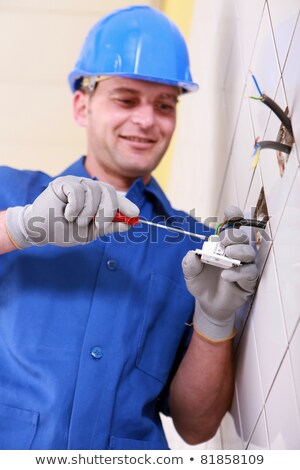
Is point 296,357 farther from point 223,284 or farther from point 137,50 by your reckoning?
point 137,50

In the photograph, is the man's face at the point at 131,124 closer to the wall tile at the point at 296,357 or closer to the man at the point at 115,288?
the man at the point at 115,288

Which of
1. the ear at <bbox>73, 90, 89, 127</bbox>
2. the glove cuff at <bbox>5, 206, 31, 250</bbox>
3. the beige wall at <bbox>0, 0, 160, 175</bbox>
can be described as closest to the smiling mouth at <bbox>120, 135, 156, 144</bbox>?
the ear at <bbox>73, 90, 89, 127</bbox>

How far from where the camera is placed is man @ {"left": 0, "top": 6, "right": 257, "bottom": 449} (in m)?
1.53

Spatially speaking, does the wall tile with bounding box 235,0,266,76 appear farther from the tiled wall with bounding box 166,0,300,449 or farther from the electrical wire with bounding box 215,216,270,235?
the electrical wire with bounding box 215,216,270,235

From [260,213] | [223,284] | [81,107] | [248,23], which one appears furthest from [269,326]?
Result: [81,107]

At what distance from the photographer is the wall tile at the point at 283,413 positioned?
120 centimetres

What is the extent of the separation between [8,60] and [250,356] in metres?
2.11

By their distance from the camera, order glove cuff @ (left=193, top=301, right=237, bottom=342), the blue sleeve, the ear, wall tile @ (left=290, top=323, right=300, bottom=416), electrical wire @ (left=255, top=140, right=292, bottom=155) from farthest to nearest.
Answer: the ear → the blue sleeve → glove cuff @ (left=193, top=301, right=237, bottom=342) → electrical wire @ (left=255, top=140, right=292, bottom=155) → wall tile @ (left=290, top=323, right=300, bottom=416)

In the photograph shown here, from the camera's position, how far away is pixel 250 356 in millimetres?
1573

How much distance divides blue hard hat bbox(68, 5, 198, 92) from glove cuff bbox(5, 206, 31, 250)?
0.52 meters

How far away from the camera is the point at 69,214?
146 centimetres

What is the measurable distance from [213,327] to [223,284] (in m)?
0.19
